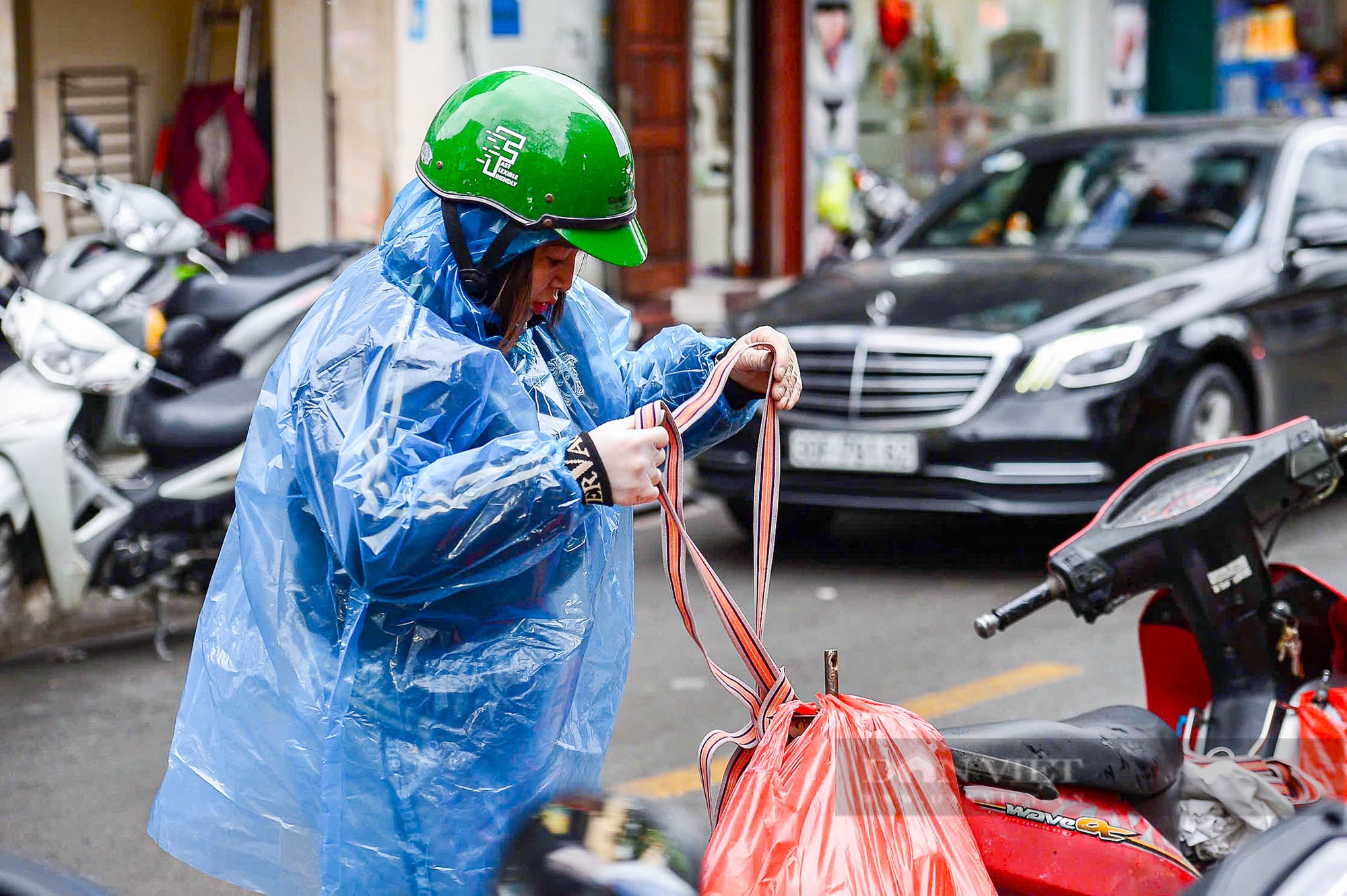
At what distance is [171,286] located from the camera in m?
6.64

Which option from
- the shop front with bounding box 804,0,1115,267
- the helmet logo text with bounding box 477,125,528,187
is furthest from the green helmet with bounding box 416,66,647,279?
the shop front with bounding box 804,0,1115,267

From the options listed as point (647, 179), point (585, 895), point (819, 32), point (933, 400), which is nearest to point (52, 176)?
point (647, 179)

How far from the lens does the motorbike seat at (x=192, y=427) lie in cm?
583

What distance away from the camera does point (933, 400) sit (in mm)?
6547

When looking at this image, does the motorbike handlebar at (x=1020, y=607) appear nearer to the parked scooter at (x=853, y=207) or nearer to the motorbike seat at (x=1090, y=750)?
the motorbike seat at (x=1090, y=750)

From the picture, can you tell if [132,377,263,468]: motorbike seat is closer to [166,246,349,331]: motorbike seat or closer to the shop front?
[166,246,349,331]: motorbike seat

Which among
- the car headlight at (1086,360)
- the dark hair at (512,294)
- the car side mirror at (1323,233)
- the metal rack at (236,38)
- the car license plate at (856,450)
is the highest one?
the metal rack at (236,38)

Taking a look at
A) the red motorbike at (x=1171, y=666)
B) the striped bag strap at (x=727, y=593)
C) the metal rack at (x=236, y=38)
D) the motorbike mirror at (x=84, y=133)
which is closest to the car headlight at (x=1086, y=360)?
the red motorbike at (x=1171, y=666)

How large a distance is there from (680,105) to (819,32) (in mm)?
1915

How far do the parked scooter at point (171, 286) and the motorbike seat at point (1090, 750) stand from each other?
4.33 m

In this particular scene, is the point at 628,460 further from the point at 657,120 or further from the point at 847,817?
the point at 657,120

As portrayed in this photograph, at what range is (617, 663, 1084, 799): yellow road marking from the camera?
15.0 ft

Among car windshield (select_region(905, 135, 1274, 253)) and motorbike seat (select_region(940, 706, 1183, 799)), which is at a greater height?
car windshield (select_region(905, 135, 1274, 253))

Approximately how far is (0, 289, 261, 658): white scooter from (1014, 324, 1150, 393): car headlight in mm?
2824
